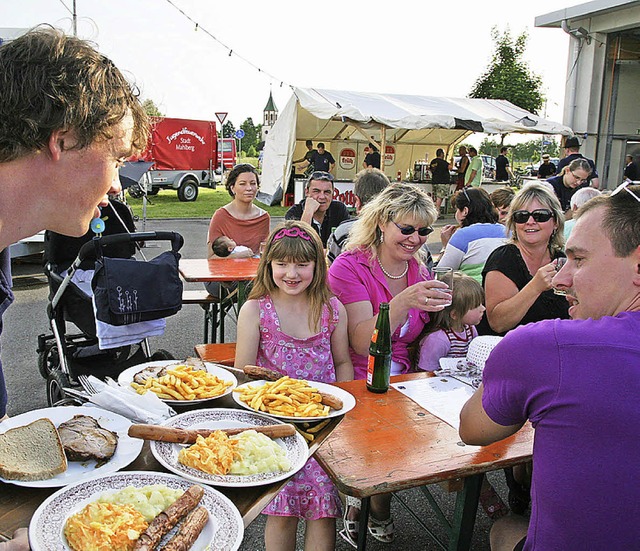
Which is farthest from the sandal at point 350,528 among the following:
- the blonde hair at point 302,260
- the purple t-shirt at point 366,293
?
the blonde hair at point 302,260

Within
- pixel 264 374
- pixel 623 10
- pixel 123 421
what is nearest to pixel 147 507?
pixel 123 421

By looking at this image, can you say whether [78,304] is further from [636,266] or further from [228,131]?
[228,131]

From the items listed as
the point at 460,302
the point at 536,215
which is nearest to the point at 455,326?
the point at 460,302

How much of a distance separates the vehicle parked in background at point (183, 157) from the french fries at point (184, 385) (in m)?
19.4

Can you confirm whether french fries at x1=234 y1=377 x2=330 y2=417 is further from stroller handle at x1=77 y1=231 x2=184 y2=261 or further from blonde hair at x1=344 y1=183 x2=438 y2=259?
stroller handle at x1=77 y1=231 x2=184 y2=261

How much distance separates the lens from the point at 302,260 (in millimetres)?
3051

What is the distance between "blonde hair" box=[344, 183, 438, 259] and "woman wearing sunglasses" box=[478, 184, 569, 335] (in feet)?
1.83

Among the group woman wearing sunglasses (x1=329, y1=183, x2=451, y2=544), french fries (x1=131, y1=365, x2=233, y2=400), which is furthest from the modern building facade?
french fries (x1=131, y1=365, x2=233, y2=400)

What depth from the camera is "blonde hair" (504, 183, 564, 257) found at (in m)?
3.73

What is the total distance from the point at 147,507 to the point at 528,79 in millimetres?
28456

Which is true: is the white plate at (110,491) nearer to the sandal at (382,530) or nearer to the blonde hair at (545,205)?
the sandal at (382,530)

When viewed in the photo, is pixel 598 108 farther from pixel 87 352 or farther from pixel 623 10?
pixel 87 352

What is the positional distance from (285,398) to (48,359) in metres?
3.35

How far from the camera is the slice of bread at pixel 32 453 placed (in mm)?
1456
